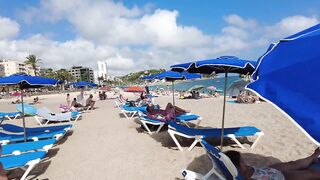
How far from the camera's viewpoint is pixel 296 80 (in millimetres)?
2303

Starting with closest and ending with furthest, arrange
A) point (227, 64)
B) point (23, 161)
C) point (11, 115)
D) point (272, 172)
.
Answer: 1. point (272, 172)
2. point (227, 64)
3. point (23, 161)
4. point (11, 115)

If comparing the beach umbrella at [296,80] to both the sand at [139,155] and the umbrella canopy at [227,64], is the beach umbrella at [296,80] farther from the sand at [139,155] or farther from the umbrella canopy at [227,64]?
the sand at [139,155]

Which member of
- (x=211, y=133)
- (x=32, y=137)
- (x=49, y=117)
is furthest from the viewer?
(x=49, y=117)

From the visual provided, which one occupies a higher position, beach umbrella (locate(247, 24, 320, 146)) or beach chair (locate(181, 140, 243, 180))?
beach umbrella (locate(247, 24, 320, 146))

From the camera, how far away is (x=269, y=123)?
10453 mm

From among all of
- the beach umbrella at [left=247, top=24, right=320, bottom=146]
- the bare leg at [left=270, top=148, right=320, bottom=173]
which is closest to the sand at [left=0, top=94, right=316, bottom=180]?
the bare leg at [left=270, top=148, right=320, bottom=173]

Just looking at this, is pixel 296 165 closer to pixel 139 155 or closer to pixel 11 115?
pixel 139 155

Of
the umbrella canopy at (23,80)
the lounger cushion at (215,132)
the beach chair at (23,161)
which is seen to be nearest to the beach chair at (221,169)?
the lounger cushion at (215,132)

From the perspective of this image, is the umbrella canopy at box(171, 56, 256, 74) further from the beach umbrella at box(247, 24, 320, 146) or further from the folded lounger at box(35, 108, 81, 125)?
the folded lounger at box(35, 108, 81, 125)

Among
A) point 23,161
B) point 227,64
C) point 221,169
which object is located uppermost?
point 227,64

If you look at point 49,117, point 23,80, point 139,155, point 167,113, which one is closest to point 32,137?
point 23,80

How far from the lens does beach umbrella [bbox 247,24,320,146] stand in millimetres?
2064

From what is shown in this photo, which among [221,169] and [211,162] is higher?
[221,169]

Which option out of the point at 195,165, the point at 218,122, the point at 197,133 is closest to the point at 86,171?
the point at 195,165
